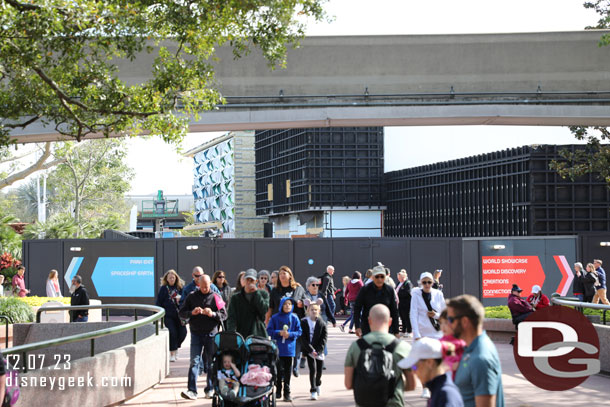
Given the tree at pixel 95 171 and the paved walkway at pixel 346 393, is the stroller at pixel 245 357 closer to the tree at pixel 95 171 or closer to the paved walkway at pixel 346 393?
the paved walkway at pixel 346 393

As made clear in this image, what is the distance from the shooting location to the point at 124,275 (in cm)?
2712

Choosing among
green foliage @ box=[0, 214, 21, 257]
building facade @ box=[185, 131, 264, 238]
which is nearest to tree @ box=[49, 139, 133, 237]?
green foliage @ box=[0, 214, 21, 257]

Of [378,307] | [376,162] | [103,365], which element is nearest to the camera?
[378,307]

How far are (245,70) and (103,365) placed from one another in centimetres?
1070

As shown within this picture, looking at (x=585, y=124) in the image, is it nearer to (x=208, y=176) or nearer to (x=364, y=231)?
(x=364, y=231)

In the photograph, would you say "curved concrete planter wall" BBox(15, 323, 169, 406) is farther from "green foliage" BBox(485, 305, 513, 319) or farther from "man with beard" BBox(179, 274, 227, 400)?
"green foliage" BBox(485, 305, 513, 319)

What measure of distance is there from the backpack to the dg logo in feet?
20.8

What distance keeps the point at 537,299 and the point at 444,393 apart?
40.2ft

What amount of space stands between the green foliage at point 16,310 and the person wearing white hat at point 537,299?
36.3ft

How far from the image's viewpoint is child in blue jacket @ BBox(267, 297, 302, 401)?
1108cm

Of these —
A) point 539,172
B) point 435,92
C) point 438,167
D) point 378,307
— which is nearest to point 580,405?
point 378,307

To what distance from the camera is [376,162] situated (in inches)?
1788

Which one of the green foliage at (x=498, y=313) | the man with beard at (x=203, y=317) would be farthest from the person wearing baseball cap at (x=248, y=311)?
the green foliage at (x=498, y=313)

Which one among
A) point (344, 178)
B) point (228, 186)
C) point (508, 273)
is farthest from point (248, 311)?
point (228, 186)
